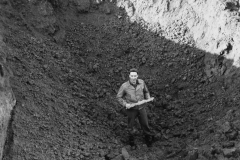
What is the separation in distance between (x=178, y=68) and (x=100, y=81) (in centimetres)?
212

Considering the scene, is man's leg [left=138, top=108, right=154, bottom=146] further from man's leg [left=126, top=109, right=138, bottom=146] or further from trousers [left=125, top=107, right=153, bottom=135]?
man's leg [left=126, top=109, right=138, bottom=146]

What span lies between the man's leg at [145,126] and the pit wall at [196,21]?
2.44m

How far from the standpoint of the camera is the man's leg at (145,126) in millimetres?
8117

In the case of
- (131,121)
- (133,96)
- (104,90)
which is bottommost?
(131,121)

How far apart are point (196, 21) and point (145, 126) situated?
3.62 meters

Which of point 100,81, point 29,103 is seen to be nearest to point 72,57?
point 100,81

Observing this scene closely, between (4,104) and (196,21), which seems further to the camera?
(196,21)

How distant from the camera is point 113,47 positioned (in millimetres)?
11070

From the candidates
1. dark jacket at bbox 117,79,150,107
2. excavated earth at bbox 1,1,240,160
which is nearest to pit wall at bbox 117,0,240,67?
excavated earth at bbox 1,1,240,160

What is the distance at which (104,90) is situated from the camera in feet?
31.8

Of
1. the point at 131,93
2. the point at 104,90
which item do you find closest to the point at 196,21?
the point at 104,90

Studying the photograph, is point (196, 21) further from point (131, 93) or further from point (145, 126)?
point (145, 126)

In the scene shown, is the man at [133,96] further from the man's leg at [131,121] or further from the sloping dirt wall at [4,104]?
the sloping dirt wall at [4,104]

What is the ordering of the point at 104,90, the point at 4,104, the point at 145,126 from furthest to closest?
1. the point at 104,90
2. the point at 145,126
3. the point at 4,104
